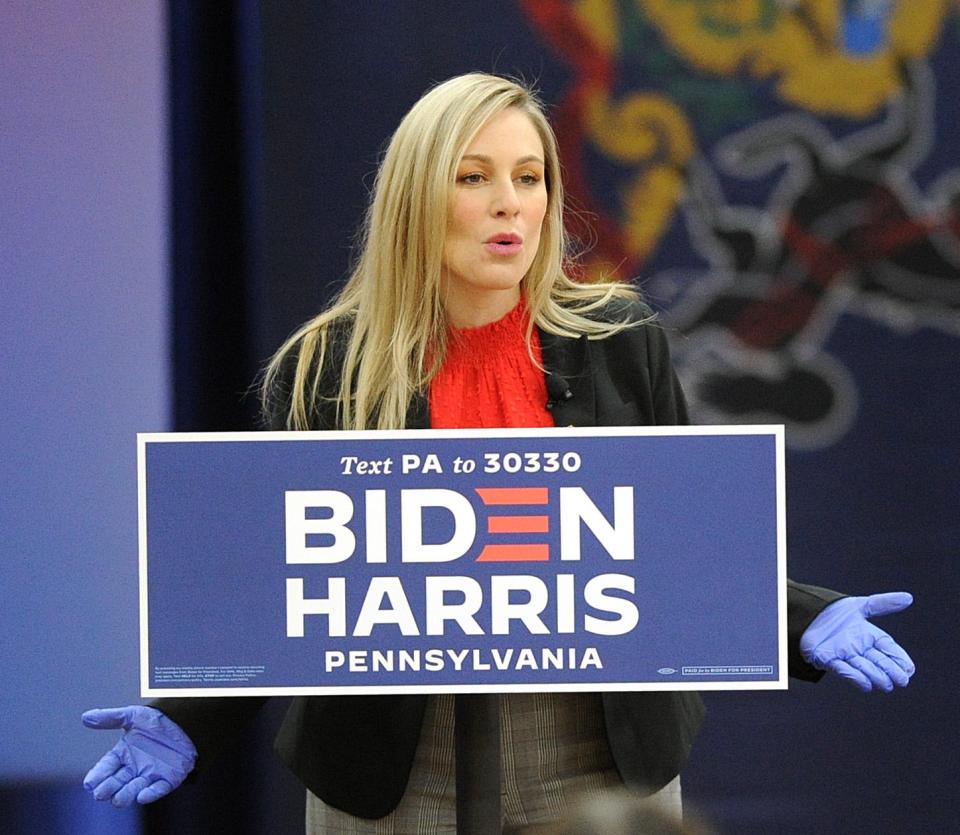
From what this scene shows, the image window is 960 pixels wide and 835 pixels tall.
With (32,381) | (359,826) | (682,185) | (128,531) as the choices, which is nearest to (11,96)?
(32,381)

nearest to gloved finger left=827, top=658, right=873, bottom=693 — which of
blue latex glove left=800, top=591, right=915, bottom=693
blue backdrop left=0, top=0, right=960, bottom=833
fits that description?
blue latex glove left=800, top=591, right=915, bottom=693

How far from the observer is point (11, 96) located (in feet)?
9.14

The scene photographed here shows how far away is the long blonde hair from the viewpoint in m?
1.54

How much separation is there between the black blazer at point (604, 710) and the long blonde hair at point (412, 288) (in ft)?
0.09

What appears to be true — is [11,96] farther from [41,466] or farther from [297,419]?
[297,419]

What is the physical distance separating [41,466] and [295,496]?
170 centimetres

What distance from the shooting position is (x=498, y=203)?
1519mm

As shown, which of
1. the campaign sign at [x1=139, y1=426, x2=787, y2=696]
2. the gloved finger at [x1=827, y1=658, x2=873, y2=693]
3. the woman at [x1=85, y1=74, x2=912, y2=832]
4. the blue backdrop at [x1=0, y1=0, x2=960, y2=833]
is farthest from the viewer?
the blue backdrop at [x1=0, y1=0, x2=960, y2=833]

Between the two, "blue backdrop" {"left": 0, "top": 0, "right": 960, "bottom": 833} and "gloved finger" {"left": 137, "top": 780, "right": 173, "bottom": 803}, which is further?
"blue backdrop" {"left": 0, "top": 0, "right": 960, "bottom": 833}

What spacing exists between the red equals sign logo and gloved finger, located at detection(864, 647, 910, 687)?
1.19ft

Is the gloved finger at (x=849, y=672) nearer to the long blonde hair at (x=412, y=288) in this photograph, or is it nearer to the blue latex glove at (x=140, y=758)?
the long blonde hair at (x=412, y=288)

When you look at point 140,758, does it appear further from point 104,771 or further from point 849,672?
point 849,672

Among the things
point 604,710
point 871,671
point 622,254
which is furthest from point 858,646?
point 622,254

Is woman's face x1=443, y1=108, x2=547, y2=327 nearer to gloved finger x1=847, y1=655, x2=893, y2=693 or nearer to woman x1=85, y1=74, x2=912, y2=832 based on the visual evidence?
woman x1=85, y1=74, x2=912, y2=832
